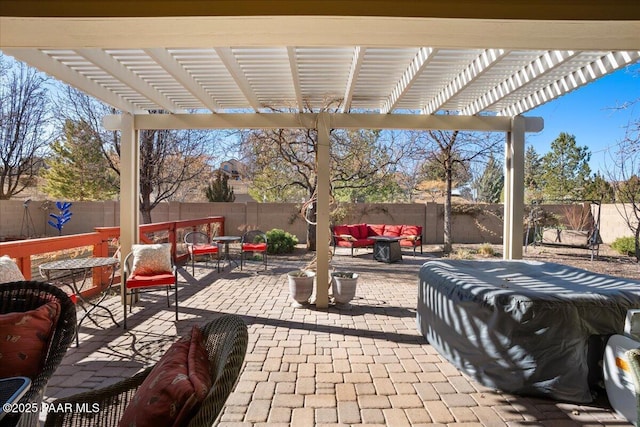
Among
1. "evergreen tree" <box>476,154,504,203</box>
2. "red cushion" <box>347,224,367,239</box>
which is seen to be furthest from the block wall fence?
"evergreen tree" <box>476,154,504,203</box>

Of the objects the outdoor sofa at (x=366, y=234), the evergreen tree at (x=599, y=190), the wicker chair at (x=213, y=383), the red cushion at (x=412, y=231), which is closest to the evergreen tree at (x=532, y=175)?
the evergreen tree at (x=599, y=190)

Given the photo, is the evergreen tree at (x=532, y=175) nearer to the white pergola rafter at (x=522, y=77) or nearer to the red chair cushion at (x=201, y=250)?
the white pergola rafter at (x=522, y=77)

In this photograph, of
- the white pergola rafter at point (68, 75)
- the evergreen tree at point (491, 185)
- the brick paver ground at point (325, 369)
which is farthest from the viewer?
the evergreen tree at point (491, 185)

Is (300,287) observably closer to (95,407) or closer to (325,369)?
(325,369)

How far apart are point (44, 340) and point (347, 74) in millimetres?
3275

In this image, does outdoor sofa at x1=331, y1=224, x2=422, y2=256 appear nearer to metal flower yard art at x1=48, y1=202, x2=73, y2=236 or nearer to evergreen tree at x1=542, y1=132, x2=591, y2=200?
metal flower yard art at x1=48, y1=202, x2=73, y2=236

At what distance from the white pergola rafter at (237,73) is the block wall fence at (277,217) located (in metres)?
7.36

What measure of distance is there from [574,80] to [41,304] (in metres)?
4.89

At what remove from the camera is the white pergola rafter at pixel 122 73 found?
301 centimetres

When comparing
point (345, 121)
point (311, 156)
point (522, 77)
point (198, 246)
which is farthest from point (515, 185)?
point (198, 246)

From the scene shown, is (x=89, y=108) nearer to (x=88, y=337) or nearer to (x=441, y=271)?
(x=88, y=337)

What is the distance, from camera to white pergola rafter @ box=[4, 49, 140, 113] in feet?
9.25

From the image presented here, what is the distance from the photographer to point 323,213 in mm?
4520

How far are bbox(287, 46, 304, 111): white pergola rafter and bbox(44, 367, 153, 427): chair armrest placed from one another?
247 centimetres
